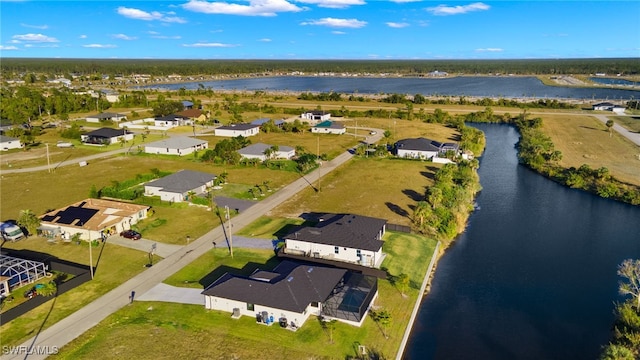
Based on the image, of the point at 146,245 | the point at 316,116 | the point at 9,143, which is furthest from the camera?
the point at 316,116

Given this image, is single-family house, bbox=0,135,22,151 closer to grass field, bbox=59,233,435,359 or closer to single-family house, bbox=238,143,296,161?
Answer: single-family house, bbox=238,143,296,161

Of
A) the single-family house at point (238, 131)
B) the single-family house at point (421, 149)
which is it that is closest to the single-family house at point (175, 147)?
the single-family house at point (238, 131)

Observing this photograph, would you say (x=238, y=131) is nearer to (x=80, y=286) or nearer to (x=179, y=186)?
(x=179, y=186)

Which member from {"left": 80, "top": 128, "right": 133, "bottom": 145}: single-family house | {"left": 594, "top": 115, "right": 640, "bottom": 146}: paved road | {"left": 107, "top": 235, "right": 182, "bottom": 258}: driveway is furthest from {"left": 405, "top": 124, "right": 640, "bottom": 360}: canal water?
{"left": 80, "top": 128, "right": 133, "bottom": 145}: single-family house

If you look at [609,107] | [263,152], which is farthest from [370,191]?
[609,107]

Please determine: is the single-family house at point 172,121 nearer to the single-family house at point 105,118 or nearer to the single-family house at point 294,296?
the single-family house at point 105,118

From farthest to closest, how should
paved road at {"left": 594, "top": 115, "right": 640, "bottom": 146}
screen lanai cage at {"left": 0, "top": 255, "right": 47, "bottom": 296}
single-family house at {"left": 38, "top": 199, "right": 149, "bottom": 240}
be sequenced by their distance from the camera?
paved road at {"left": 594, "top": 115, "right": 640, "bottom": 146}, single-family house at {"left": 38, "top": 199, "right": 149, "bottom": 240}, screen lanai cage at {"left": 0, "top": 255, "right": 47, "bottom": 296}
